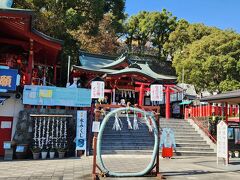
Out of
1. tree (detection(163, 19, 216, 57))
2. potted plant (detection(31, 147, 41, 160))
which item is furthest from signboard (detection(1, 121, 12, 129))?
tree (detection(163, 19, 216, 57))

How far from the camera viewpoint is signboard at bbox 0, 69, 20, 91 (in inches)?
571

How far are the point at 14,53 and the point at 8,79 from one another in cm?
444

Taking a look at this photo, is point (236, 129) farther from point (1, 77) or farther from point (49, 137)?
point (1, 77)

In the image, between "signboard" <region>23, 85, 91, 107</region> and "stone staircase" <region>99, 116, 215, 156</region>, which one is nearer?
"signboard" <region>23, 85, 91, 107</region>

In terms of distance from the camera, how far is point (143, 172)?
10.2 metres

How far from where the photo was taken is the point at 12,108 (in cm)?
1526

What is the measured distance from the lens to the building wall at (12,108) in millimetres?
15094

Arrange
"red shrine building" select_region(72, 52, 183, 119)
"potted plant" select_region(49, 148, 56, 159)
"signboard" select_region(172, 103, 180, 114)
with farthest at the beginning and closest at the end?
"signboard" select_region(172, 103, 180, 114) → "red shrine building" select_region(72, 52, 183, 119) → "potted plant" select_region(49, 148, 56, 159)

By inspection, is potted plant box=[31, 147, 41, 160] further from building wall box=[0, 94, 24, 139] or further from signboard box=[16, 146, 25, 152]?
building wall box=[0, 94, 24, 139]

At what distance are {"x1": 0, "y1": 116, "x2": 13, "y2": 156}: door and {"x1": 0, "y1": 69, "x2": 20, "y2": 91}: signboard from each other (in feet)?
5.42

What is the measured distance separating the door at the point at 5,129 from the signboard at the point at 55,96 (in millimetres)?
1330

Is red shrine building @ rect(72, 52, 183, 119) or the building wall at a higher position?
red shrine building @ rect(72, 52, 183, 119)

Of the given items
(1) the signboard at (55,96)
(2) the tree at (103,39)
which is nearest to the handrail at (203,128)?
(1) the signboard at (55,96)

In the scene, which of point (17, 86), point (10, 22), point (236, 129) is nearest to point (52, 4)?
point (10, 22)
